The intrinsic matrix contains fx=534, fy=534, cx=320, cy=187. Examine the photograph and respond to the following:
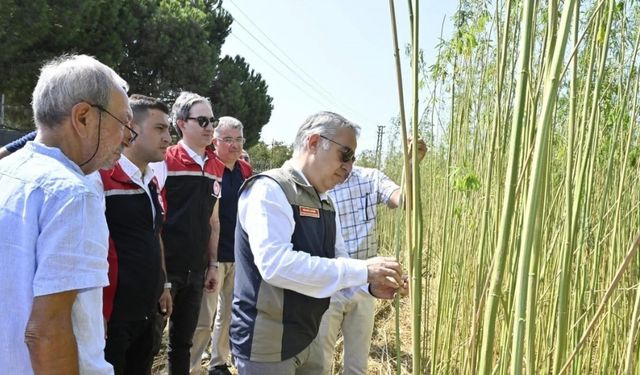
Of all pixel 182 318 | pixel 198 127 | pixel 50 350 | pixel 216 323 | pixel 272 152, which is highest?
pixel 272 152

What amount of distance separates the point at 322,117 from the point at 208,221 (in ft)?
3.47

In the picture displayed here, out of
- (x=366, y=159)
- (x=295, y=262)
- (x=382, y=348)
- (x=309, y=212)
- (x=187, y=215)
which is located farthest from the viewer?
(x=366, y=159)

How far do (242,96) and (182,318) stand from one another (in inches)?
470

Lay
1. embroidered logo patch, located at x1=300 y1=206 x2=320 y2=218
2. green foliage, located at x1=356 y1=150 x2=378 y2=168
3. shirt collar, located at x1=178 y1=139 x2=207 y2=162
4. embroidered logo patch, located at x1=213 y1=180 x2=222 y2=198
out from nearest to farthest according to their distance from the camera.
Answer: embroidered logo patch, located at x1=300 y1=206 x2=320 y2=218, shirt collar, located at x1=178 y1=139 x2=207 y2=162, embroidered logo patch, located at x1=213 y1=180 x2=222 y2=198, green foliage, located at x1=356 y1=150 x2=378 y2=168

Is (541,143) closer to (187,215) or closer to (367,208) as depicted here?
(367,208)

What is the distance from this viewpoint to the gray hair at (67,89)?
0.84 metres

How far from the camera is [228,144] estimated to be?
8.56 ft

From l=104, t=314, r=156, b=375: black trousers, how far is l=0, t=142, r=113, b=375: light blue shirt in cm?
75

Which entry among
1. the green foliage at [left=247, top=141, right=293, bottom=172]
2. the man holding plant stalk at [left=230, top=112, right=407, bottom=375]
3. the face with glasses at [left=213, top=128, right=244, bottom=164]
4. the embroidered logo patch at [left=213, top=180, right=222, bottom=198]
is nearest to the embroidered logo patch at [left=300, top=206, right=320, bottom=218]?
the man holding plant stalk at [left=230, top=112, right=407, bottom=375]

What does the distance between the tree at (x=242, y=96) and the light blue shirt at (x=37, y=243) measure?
1214 cm

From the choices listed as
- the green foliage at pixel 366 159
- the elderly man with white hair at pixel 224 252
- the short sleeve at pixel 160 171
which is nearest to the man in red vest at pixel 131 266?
the short sleeve at pixel 160 171

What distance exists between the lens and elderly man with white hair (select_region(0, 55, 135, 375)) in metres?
0.74

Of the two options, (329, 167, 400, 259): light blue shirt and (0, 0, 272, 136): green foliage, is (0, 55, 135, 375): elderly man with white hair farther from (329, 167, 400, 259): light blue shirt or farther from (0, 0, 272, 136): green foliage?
(0, 0, 272, 136): green foliage

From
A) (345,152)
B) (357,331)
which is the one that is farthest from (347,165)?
(357,331)
